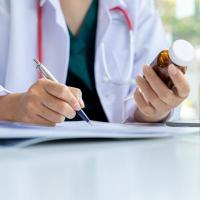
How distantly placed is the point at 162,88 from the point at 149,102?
2.9 inches

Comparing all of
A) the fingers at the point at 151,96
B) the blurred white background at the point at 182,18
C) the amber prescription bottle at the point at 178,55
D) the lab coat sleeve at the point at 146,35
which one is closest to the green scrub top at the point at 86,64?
the lab coat sleeve at the point at 146,35

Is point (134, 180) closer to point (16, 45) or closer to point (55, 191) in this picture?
point (55, 191)

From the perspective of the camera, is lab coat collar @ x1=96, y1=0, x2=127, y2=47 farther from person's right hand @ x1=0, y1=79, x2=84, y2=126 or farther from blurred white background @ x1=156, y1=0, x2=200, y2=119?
blurred white background @ x1=156, y1=0, x2=200, y2=119

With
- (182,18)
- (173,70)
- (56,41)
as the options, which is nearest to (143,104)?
(173,70)

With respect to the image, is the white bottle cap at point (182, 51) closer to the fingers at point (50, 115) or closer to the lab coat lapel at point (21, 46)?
the fingers at point (50, 115)

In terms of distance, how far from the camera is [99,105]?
3.01 feet

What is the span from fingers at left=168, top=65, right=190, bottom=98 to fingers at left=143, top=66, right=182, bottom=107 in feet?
0.05

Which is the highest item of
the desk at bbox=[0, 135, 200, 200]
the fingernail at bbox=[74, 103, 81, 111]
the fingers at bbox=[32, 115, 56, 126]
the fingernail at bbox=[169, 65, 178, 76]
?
the fingernail at bbox=[169, 65, 178, 76]

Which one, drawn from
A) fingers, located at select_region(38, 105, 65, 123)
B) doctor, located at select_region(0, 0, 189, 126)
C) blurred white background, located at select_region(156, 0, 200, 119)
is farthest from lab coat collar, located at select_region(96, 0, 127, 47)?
blurred white background, located at select_region(156, 0, 200, 119)

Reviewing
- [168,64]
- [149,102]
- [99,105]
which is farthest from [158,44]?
[168,64]

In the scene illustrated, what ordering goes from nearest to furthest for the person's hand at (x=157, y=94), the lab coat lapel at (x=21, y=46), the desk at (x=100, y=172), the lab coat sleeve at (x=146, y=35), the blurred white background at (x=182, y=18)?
1. the desk at (x=100, y=172)
2. the person's hand at (x=157, y=94)
3. the lab coat lapel at (x=21, y=46)
4. the lab coat sleeve at (x=146, y=35)
5. the blurred white background at (x=182, y=18)

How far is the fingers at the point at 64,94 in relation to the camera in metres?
0.52

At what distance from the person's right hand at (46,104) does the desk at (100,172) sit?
49 millimetres

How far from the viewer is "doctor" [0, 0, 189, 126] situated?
832 mm
